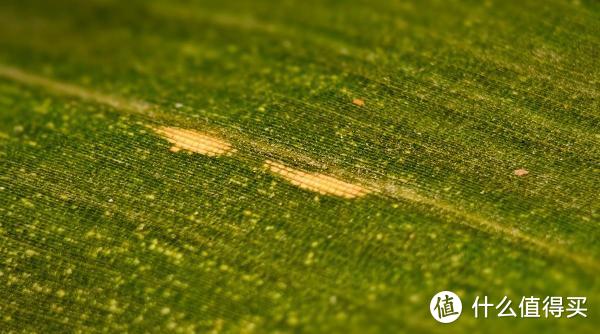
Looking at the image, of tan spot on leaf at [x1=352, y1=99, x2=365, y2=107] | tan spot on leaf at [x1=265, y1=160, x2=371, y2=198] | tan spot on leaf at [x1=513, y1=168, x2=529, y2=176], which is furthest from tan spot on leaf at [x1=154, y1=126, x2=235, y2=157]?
tan spot on leaf at [x1=513, y1=168, x2=529, y2=176]

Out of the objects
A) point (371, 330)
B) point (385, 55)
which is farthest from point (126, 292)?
point (385, 55)

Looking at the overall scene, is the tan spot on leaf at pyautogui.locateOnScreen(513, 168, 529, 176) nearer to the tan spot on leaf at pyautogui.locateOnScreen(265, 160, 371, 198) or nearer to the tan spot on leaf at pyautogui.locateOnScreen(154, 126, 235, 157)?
the tan spot on leaf at pyautogui.locateOnScreen(265, 160, 371, 198)

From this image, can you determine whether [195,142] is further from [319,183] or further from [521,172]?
[521,172]

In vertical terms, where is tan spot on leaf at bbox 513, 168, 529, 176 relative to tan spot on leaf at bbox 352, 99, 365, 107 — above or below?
below

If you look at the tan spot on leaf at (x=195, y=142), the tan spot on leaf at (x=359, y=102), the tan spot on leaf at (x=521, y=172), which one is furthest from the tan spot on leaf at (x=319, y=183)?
the tan spot on leaf at (x=521, y=172)

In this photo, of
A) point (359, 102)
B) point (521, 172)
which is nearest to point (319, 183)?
point (359, 102)
